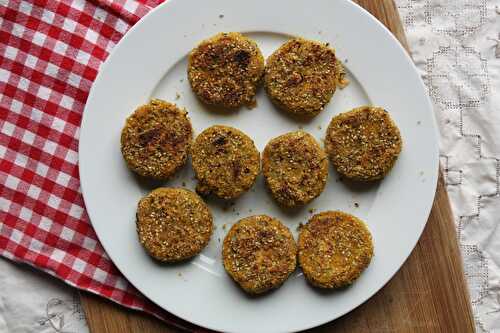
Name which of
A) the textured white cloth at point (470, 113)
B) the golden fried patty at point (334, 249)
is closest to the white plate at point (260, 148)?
the golden fried patty at point (334, 249)

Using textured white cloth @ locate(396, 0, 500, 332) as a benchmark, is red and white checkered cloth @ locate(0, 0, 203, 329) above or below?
below

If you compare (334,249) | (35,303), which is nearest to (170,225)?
(334,249)

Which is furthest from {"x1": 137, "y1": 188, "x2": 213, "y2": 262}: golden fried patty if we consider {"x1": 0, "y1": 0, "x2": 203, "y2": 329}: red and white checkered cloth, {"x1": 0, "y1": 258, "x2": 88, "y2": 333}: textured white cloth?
{"x1": 0, "y1": 258, "x2": 88, "y2": 333}: textured white cloth

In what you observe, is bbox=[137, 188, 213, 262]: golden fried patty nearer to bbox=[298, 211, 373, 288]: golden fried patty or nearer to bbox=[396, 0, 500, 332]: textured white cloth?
bbox=[298, 211, 373, 288]: golden fried patty

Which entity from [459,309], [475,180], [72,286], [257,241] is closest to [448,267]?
[459,309]

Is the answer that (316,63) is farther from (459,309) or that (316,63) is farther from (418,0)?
(459,309)

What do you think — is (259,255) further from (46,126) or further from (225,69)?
(46,126)
